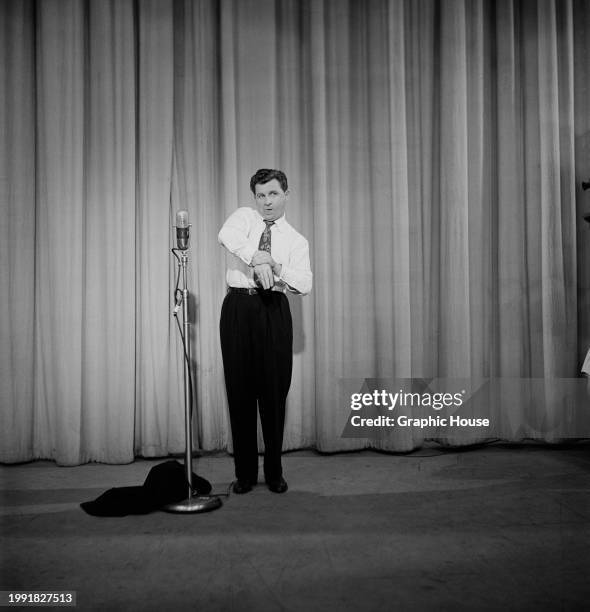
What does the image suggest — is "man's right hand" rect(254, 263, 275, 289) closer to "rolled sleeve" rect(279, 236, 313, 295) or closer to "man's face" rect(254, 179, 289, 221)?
"rolled sleeve" rect(279, 236, 313, 295)

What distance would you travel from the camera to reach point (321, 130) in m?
3.62

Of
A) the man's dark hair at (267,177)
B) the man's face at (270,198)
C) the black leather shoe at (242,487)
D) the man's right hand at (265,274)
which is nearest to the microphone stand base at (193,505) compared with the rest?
the black leather shoe at (242,487)

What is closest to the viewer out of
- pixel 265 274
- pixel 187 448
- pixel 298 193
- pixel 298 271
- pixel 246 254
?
pixel 187 448

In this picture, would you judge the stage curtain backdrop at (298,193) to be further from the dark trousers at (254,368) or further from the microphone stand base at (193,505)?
the microphone stand base at (193,505)

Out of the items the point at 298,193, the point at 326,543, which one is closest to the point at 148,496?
the point at 326,543

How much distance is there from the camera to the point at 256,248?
2.87 m

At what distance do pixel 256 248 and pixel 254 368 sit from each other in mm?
584

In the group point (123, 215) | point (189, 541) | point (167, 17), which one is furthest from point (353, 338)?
point (167, 17)

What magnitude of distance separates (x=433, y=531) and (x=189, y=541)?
914mm

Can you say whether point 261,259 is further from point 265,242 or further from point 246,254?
point 265,242

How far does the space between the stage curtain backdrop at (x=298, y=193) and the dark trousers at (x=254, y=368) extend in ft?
2.58

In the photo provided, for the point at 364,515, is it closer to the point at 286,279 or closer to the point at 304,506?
the point at 304,506

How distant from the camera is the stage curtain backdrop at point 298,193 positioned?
3.45 m

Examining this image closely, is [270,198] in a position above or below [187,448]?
above
